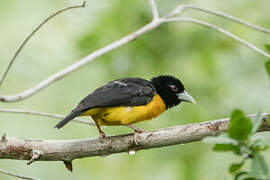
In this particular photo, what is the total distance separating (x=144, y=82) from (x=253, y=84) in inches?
55.5

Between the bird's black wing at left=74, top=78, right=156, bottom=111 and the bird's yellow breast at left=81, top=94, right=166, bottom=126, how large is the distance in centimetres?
5

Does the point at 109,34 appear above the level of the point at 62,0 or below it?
below

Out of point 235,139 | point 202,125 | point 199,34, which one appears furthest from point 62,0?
point 235,139

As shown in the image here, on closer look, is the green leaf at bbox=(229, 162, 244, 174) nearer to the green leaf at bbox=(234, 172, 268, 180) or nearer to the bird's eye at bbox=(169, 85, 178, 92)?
the green leaf at bbox=(234, 172, 268, 180)

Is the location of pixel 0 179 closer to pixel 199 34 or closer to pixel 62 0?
pixel 62 0

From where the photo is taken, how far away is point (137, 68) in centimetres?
535

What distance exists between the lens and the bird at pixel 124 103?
3.68 meters

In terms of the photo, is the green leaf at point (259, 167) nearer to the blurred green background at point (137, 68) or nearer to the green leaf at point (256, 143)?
the green leaf at point (256, 143)

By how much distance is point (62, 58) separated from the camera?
19.7 ft

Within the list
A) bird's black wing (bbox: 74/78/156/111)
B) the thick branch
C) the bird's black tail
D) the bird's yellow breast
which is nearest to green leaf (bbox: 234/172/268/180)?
the thick branch

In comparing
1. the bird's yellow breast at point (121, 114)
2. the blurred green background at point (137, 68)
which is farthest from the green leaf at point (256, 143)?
the blurred green background at point (137, 68)

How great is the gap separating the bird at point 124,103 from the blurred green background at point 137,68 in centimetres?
51

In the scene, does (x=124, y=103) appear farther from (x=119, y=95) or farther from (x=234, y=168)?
(x=234, y=168)

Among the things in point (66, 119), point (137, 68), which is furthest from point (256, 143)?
point (137, 68)
